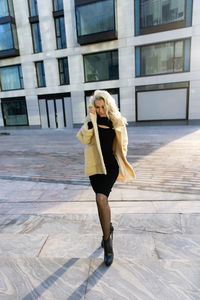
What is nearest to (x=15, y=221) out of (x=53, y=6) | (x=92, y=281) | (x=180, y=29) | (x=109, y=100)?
(x=92, y=281)

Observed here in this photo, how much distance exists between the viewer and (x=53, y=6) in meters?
16.4

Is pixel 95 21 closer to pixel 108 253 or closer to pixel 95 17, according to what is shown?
pixel 95 17

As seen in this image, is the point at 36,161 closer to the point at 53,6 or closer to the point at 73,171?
the point at 73,171

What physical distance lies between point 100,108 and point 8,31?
20.1m

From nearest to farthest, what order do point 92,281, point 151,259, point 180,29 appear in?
point 92,281, point 151,259, point 180,29

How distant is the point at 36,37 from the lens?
57.6 feet

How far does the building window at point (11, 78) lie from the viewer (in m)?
18.7

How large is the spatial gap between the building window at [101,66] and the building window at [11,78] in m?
7.09

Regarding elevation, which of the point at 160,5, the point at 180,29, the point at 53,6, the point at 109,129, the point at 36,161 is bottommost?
the point at 36,161

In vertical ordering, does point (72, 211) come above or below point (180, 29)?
below

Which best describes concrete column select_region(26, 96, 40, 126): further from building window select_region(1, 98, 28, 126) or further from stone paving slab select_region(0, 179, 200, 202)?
stone paving slab select_region(0, 179, 200, 202)

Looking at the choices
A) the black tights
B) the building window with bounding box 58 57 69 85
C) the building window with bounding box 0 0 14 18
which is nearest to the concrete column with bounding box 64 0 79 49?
the building window with bounding box 58 57 69 85

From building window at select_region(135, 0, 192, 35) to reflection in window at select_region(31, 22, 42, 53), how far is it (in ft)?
29.4

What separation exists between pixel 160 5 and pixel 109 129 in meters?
15.8
